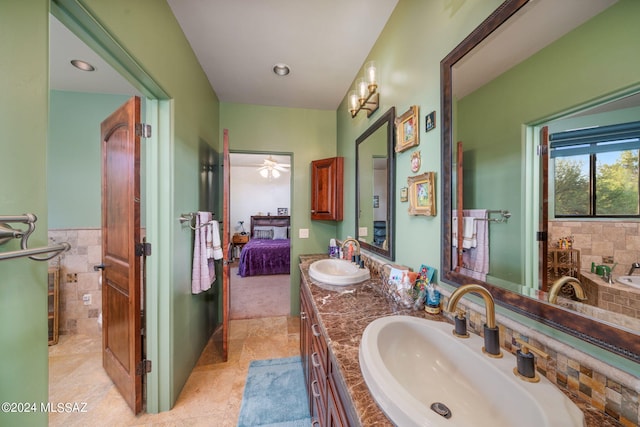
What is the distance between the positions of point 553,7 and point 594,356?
38.1 inches

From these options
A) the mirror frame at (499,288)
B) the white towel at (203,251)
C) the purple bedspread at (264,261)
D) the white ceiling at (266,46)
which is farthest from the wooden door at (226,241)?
the purple bedspread at (264,261)

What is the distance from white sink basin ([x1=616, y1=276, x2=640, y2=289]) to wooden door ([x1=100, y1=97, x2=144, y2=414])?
2.09 meters

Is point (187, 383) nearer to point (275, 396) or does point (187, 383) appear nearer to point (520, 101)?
point (275, 396)

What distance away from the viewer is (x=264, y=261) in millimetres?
4727

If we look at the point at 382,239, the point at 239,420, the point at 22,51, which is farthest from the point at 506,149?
the point at 239,420

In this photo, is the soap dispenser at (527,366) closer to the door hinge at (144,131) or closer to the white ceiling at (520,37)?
the white ceiling at (520,37)

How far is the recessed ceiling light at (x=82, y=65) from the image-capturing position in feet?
6.11

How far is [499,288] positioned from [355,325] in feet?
1.86

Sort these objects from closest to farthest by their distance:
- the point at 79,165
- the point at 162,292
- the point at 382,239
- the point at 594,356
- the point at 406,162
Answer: the point at 594,356 → the point at 406,162 → the point at 162,292 → the point at 382,239 → the point at 79,165

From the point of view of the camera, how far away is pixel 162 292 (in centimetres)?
150

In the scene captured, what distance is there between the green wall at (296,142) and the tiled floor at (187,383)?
2.29ft

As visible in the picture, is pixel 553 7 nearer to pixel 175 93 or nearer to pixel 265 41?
pixel 265 41

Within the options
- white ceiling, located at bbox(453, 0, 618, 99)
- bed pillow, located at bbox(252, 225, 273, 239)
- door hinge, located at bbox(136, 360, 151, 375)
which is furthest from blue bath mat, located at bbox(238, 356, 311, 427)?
bed pillow, located at bbox(252, 225, 273, 239)

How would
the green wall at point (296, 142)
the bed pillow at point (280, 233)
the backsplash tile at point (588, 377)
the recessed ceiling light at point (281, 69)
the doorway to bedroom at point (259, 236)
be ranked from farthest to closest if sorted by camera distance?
the bed pillow at point (280, 233) → the doorway to bedroom at point (259, 236) → the green wall at point (296, 142) → the recessed ceiling light at point (281, 69) → the backsplash tile at point (588, 377)
